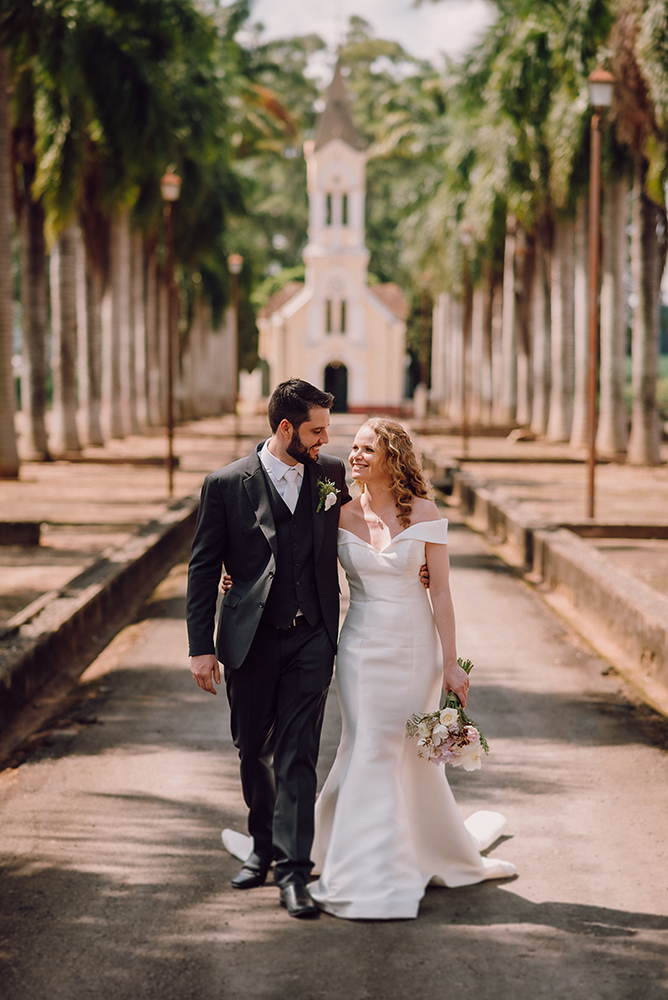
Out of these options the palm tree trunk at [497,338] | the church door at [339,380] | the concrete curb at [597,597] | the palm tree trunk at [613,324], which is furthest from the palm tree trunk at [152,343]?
the church door at [339,380]

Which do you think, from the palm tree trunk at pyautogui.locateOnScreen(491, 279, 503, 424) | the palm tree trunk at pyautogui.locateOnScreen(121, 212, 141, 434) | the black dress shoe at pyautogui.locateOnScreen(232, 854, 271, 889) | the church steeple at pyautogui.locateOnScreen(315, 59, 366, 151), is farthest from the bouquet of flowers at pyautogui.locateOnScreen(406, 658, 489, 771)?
the church steeple at pyautogui.locateOnScreen(315, 59, 366, 151)

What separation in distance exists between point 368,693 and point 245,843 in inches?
38.0

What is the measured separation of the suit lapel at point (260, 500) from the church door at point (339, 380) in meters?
69.8

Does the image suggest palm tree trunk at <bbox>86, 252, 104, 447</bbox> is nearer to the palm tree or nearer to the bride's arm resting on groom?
the palm tree

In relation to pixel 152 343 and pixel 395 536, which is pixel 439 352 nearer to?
pixel 152 343

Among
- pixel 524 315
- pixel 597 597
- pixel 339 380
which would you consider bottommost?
pixel 597 597

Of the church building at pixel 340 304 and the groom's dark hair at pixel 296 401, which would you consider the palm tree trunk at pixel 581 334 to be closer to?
the groom's dark hair at pixel 296 401

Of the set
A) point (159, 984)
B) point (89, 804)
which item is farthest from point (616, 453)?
point (159, 984)

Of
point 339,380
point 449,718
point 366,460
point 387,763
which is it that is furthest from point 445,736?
point 339,380

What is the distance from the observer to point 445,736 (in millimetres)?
4688

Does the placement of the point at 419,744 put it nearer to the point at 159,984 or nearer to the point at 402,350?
the point at 159,984

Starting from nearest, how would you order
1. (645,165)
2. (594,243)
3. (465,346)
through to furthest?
(594,243) < (645,165) < (465,346)

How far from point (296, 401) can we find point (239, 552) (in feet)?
2.02

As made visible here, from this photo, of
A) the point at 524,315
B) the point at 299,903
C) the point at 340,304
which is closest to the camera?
the point at 299,903
